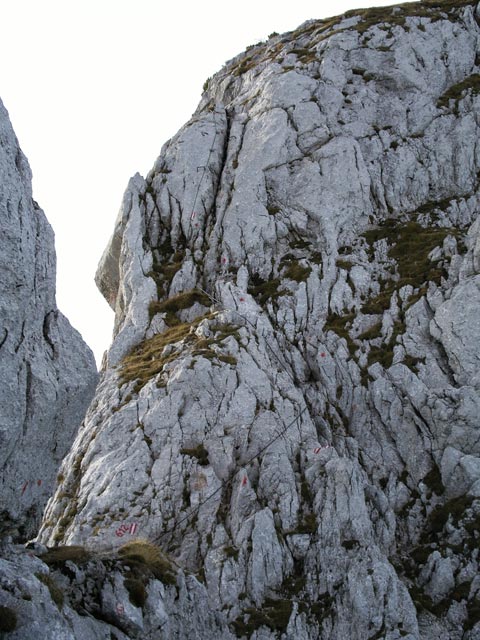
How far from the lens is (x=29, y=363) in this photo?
20.9 meters

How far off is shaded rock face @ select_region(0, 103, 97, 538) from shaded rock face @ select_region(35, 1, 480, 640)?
32.7 feet

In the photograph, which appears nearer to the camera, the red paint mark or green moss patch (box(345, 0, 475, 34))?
the red paint mark

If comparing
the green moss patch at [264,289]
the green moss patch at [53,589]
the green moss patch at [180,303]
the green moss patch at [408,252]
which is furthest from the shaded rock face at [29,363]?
the green moss patch at [408,252]

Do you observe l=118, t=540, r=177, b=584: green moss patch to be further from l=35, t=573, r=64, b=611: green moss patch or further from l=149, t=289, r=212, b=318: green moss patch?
l=149, t=289, r=212, b=318: green moss patch

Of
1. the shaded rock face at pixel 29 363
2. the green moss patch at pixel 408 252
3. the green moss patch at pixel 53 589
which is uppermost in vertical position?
the green moss patch at pixel 408 252

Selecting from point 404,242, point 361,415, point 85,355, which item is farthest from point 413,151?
point 85,355

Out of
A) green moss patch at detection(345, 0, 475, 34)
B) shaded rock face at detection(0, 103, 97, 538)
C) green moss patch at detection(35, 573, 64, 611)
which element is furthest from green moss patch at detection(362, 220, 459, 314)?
green moss patch at detection(35, 573, 64, 611)

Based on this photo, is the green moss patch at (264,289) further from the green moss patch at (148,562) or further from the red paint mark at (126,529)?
the green moss patch at (148,562)

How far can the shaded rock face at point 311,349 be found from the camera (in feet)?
122

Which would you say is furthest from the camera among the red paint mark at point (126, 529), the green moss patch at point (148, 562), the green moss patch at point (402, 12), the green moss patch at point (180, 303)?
the green moss patch at point (402, 12)

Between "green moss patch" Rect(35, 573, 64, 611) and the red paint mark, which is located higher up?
the red paint mark

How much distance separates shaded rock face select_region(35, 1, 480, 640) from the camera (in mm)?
37219

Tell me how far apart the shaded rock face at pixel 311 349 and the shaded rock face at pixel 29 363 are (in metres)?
9.95

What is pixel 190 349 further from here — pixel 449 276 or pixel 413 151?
pixel 413 151
